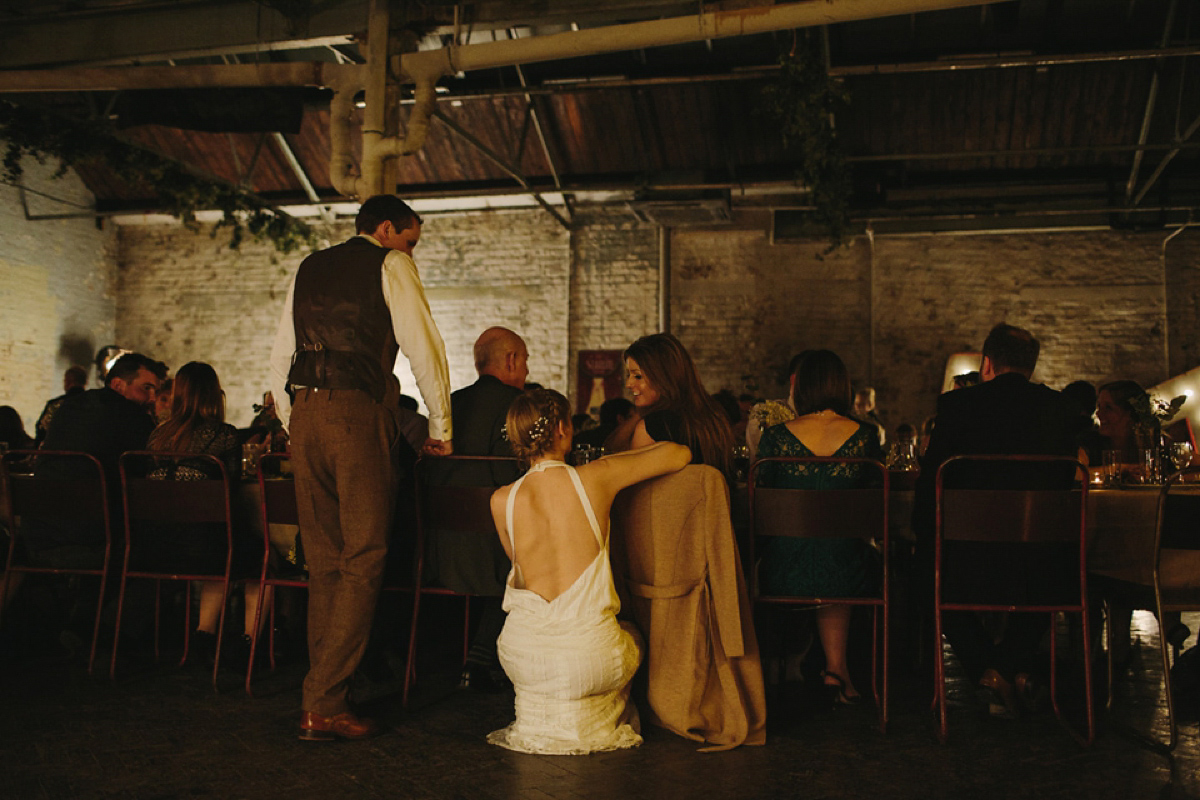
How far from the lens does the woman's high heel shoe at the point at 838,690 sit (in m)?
3.45

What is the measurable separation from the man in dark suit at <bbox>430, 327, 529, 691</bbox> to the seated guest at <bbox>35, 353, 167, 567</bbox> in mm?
1457

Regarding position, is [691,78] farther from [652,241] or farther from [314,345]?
[314,345]

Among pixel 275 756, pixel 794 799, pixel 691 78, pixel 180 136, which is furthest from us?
pixel 180 136

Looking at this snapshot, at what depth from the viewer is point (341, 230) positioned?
39.7 ft

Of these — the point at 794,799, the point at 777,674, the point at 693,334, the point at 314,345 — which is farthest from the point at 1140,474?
the point at 693,334

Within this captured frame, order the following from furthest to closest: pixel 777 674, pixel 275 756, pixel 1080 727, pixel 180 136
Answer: pixel 180 136 < pixel 777 674 < pixel 1080 727 < pixel 275 756

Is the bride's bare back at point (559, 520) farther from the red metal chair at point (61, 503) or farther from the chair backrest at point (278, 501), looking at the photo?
the red metal chair at point (61, 503)

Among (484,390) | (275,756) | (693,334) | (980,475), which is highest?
(693,334)

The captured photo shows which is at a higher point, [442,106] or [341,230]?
[442,106]

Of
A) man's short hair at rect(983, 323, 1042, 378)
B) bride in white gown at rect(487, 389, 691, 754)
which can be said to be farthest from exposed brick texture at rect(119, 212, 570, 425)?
bride in white gown at rect(487, 389, 691, 754)

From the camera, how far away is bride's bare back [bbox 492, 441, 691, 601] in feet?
9.27

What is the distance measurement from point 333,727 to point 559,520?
1.00 metres

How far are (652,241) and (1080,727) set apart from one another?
8.47 m

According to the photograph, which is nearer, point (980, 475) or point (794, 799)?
point (794, 799)
